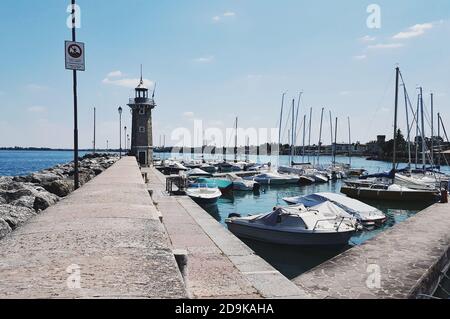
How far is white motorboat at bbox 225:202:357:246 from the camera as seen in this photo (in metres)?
16.0

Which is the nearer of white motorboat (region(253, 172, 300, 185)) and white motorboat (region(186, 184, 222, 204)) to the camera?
white motorboat (region(186, 184, 222, 204))

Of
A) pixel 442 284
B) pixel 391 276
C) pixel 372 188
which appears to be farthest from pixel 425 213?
pixel 372 188

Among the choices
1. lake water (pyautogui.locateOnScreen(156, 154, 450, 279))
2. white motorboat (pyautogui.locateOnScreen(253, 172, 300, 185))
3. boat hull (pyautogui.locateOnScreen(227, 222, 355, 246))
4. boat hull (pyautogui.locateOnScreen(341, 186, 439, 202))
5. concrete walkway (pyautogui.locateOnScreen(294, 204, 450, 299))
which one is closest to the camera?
concrete walkway (pyautogui.locateOnScreen(294, 204, 450, 299))

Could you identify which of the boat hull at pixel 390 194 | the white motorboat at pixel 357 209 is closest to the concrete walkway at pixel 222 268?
the white motorboat at pixel 357 209

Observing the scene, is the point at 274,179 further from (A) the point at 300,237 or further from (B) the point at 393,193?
(A) the point at 300,237

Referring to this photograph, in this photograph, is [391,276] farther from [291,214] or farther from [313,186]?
[313,186]

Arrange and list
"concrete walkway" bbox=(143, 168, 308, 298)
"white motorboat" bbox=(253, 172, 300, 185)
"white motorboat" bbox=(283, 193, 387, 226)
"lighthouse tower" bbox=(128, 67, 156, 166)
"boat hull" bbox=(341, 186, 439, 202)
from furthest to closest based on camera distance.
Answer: "lighthouse tower" bbox=(128, 67, 156, 166) → "white motorboat" bbox=(253, 172, 300, 185) → "boat hull" bbox=(341, 186, 439, 202) → "white motorboat" bbox=(283, 193, 387, 226) → "concrete walkway" bbox=(143, 168, 308, 298)

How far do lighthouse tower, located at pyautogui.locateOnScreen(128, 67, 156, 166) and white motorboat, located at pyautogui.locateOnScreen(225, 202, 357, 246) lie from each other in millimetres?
40239

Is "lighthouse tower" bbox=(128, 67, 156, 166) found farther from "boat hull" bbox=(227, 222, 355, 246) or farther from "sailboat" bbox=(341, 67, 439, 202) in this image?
"boat hull" bbox=(227, 222, 355, 246)

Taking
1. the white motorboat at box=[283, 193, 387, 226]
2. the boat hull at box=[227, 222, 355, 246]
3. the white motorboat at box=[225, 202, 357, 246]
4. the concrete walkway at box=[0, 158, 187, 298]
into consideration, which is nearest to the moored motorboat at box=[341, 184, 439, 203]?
the white motorboat at box=[283, 193, 387, 226]

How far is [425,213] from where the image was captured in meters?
20.6

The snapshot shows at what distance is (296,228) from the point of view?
16.2m

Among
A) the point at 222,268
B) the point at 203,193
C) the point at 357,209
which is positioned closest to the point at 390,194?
the point at 357,209
